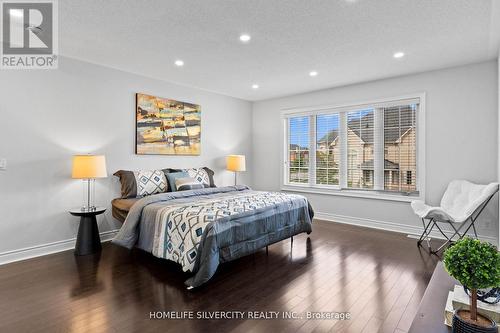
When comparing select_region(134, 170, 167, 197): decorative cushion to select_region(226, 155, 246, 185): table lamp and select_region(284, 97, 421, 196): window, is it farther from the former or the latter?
select_region(284, 97, 421, 196): window

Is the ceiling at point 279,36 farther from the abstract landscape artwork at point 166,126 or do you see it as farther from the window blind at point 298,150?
the window blind at point 298,150

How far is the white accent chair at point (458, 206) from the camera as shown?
11.3 feet

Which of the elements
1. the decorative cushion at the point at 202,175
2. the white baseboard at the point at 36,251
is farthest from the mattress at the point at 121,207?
the decorative cushion at the point at 202,175

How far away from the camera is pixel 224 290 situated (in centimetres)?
261

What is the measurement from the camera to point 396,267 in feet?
10.3

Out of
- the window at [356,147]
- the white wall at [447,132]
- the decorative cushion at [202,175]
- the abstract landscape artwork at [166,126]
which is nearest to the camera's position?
the white wall at [447,132]

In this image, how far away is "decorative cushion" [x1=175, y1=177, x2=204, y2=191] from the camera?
14.2 feet

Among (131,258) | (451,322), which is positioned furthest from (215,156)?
(451,322)

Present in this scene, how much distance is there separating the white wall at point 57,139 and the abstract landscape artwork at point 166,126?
0.13 meters

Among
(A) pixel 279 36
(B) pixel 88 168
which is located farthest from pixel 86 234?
(A) pixel 279 36

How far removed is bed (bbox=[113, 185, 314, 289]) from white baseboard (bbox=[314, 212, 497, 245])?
180 cm

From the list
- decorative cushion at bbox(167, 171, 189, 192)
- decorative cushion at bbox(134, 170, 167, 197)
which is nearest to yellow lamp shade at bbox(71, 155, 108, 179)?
decorative cushion at bbox(134, 170, 167, 197)

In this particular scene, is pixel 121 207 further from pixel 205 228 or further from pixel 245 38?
pixel 245 38

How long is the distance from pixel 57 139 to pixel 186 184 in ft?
5.88
